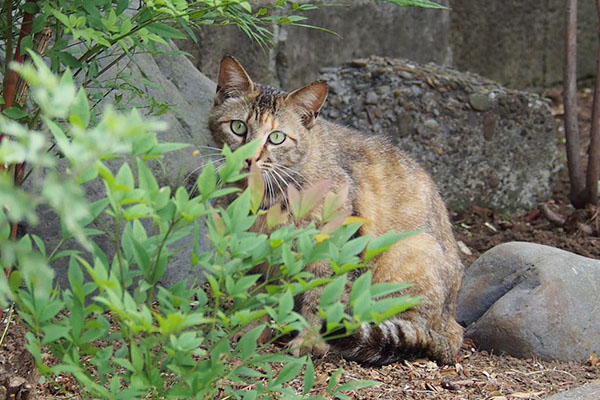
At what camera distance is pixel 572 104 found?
5902mm

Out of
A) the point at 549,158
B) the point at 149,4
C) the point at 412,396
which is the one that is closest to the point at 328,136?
the point at 412,396

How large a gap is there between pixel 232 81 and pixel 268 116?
0.28 meters

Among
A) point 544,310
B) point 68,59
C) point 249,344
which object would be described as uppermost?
point 68,59

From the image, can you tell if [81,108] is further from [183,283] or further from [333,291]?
[333,291]

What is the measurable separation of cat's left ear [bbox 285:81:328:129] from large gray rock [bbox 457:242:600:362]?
1.42m

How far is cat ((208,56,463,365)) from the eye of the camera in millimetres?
3740

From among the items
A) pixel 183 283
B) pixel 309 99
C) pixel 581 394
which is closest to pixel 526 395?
pixel 581 394

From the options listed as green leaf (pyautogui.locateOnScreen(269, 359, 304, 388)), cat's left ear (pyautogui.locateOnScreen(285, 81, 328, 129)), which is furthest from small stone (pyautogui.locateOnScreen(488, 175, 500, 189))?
green leaf (pyautogui.locateOnScreen(269, 359, 304, 388))

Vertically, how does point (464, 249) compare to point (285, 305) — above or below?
below

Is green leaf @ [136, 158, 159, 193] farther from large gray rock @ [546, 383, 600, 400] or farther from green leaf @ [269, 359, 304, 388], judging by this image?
large gray rock @ [546, 383, 600, 400]

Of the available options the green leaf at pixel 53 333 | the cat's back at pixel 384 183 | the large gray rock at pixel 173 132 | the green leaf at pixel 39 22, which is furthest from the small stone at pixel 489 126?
the green leaf at pixel 53 333

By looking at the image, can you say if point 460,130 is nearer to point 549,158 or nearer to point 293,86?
point 549,158

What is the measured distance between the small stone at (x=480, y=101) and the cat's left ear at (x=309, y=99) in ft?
7.95

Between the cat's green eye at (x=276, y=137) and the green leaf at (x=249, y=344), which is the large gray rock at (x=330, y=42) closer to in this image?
the cat's green eye at (x=276, y=137)
